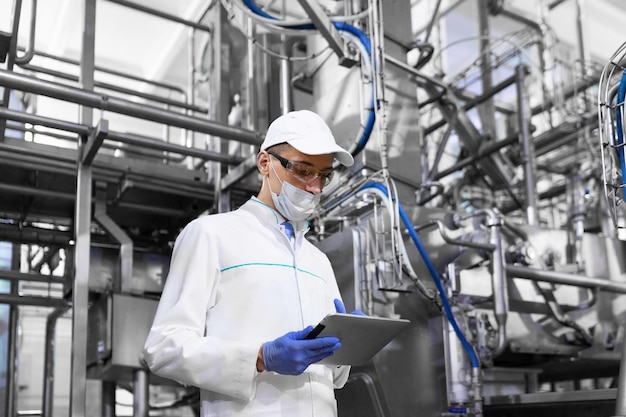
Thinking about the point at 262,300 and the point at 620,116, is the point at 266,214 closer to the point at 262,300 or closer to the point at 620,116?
the point at 262,300

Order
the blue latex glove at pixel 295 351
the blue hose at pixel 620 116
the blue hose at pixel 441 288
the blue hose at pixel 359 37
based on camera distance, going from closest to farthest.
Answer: the blue latex glove at pixel 295 351
the blue hose at pixel 620 116
the blue hose at pixel 441 288
the blue hose at pixel 359 37

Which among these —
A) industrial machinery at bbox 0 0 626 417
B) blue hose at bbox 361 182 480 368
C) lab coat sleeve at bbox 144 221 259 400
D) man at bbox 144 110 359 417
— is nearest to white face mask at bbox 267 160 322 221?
man at bbox 144 110 359 417

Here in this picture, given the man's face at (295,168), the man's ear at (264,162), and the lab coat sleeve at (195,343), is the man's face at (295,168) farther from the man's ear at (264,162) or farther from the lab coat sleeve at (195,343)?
the lab coat sleeve at (195,343)

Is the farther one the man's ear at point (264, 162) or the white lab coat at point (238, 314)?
the man's ear at point (264, 162)

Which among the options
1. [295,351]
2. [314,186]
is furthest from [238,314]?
[314,186]

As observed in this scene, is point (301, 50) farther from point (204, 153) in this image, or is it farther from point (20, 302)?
point (20, 302)

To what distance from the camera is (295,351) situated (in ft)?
4.93

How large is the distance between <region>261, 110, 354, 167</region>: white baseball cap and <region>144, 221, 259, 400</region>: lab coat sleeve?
342mm

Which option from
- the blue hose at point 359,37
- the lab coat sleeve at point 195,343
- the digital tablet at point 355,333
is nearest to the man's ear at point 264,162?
the lab coat sleeve at point 195,343

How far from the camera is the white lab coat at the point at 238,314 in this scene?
158 centimetres

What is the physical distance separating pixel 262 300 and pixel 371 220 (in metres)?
1.21

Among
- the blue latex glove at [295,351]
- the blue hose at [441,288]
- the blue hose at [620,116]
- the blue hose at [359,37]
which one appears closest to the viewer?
the blue latex glove at [295,351]

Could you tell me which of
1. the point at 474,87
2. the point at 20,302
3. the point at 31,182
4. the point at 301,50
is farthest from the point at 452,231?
the point at 474,87

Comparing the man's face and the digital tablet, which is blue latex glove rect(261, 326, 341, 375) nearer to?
the digital tablet
